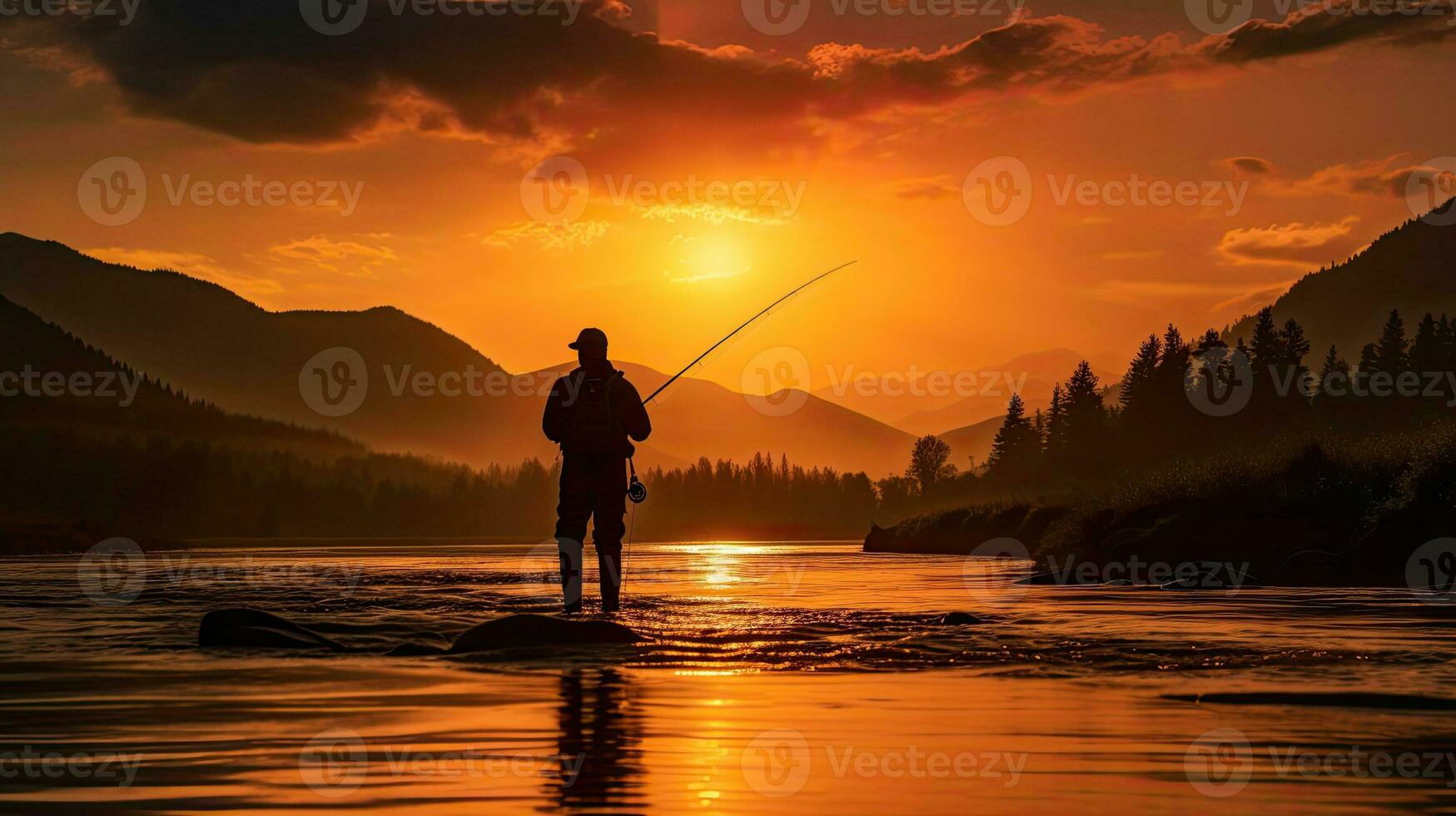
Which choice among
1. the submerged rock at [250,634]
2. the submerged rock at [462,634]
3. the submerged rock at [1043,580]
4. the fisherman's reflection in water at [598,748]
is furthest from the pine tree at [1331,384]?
the fisherman's reflection in water at [598,748]

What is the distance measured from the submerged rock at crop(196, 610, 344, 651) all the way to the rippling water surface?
539 millimetres

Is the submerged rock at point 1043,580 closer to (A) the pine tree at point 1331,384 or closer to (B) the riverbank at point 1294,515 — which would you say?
(B) the riverbank at point 1294,515

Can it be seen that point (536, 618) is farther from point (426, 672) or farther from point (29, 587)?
point (29, 587)

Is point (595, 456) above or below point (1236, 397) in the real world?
below

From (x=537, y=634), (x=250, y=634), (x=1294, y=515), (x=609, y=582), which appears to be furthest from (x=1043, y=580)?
(x=250, y=634)

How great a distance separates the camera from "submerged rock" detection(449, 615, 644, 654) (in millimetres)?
16000

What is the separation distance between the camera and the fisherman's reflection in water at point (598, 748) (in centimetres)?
702

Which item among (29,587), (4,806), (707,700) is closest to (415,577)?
(29,587)

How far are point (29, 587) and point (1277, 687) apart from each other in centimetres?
2746

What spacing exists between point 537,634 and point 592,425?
19.1 ft

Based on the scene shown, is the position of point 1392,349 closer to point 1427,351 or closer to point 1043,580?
point 1427,351

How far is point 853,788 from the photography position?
742cm

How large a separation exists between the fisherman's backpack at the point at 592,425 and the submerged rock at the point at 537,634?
522 cm

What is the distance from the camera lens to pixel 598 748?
859 cm
